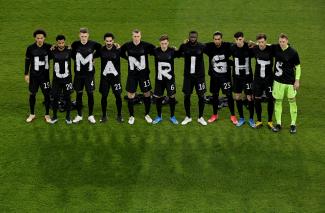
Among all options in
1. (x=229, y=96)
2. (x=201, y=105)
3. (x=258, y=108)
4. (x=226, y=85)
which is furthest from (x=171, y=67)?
(x=258, y=108)

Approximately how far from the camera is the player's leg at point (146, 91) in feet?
48.6

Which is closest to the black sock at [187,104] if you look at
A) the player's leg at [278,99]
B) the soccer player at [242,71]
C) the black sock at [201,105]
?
the black sock at [201,105]

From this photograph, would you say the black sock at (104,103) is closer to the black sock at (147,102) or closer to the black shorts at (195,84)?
the black sock at (147,102)

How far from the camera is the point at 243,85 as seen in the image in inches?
580

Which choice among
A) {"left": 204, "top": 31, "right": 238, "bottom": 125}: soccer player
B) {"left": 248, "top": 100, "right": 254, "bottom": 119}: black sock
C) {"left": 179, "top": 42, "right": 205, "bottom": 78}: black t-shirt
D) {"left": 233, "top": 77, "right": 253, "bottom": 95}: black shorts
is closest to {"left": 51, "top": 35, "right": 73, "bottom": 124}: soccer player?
{"left": 179, "top": 42, "right": 205, "bottom": 78}: black t-shirt

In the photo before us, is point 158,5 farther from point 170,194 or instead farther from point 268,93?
point 170,194

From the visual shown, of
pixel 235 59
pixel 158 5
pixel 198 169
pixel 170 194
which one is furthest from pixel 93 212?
pixel 158 5

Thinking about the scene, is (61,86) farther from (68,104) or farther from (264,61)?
(264,61)

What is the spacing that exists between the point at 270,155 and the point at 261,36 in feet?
9.10

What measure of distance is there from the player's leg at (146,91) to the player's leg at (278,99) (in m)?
3.01

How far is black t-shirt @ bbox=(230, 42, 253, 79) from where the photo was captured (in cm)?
1447

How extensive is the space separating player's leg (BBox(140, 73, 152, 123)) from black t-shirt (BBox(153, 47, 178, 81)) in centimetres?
38

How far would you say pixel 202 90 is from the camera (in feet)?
48.5

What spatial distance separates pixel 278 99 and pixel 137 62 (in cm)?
348
